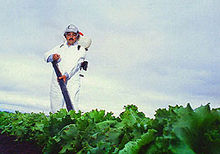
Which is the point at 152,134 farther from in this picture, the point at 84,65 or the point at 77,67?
the point at 84,65

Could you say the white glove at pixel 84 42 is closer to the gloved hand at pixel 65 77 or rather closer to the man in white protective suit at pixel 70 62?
the man in white protective suit at pixel 70 62

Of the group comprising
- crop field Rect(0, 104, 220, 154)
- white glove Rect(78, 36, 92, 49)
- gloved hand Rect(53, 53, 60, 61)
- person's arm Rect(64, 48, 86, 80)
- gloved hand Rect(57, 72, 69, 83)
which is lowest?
crop field Rect(0, 104, 220, 154)

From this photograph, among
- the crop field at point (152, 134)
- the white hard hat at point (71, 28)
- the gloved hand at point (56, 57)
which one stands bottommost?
the crop field at point (152, 134)

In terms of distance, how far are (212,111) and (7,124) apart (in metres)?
6.11

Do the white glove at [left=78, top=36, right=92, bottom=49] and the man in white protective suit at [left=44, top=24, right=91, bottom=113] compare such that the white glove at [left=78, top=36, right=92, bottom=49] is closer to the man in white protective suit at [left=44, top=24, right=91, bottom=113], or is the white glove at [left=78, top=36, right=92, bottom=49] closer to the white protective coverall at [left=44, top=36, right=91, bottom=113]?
the man in white protective suit at [left=44, top=24, right=91, bottom=113]

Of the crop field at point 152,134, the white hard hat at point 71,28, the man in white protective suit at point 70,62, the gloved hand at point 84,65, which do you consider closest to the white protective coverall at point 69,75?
the man in white protective suit at point 70,62

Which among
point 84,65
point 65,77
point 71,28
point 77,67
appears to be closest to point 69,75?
point 65,77

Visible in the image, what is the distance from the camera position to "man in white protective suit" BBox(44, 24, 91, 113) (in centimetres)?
768

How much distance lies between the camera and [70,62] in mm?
7805

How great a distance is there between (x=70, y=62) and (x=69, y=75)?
1.58 ft

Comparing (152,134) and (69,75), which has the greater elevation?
(69,75)

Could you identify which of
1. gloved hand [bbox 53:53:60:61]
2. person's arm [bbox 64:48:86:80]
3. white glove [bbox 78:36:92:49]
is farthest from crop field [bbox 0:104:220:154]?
white glove [bbox 78:36:92:49]

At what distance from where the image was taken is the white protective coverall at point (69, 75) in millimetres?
7684

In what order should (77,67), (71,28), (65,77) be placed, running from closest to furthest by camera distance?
(65,77), (77,67), (71,28)
